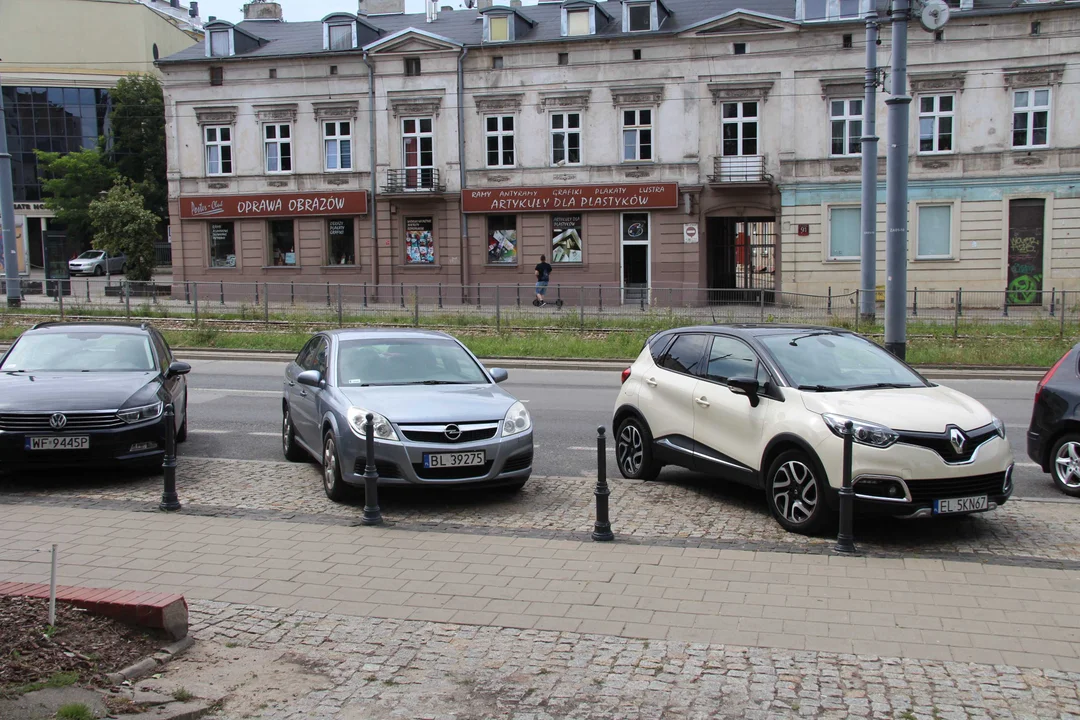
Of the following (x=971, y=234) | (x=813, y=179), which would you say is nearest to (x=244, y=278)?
(x=813, y=179)

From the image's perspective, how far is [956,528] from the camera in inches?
305

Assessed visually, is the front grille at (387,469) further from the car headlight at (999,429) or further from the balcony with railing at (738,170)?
the balcony with railing at (738,170)

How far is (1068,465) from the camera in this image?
9.06 metres

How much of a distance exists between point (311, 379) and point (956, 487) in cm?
559

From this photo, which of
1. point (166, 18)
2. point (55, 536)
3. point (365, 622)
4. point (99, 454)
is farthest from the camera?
point (166, 18)

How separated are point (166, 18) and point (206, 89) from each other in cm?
3199

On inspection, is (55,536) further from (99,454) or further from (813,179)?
(813,179)

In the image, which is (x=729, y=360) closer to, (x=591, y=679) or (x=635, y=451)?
(x=635, y=451)

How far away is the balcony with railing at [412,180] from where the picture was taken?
37.4 metres

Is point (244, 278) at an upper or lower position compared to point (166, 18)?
lower

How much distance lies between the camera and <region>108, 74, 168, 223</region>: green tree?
59094mm

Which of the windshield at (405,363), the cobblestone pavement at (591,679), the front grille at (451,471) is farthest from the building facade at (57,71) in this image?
the cobblestone pavement at (591,679)

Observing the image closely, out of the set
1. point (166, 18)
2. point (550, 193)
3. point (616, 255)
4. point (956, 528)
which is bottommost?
point (956, 528)

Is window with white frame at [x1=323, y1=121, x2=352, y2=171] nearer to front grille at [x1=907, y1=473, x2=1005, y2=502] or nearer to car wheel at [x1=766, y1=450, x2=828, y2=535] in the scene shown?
car wheel at [x1=766, y1=450, x2=828, y2=535]
